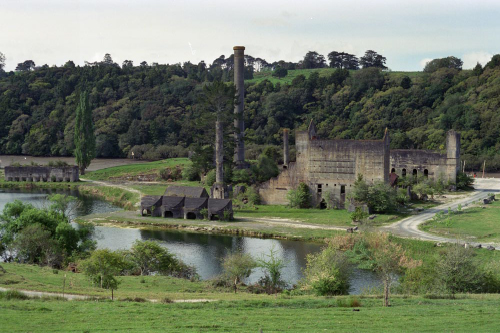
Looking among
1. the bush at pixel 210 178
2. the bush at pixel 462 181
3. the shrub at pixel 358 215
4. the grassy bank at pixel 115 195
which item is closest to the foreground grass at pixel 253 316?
A: the shrub at pixel 358 215

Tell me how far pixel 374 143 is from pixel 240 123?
2220cm

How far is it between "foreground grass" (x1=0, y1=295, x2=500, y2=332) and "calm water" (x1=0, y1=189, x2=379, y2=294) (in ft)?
28.4

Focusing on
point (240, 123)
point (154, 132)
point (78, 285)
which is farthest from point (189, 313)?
point (154, 132)

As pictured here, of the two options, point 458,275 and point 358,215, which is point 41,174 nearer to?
point 358,215

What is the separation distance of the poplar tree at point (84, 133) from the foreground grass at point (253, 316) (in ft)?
222

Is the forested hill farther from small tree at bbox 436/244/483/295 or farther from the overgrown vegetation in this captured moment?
small tree at bbox 436/244/483/295

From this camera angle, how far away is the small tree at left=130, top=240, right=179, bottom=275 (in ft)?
113

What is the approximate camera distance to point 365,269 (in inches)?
1452

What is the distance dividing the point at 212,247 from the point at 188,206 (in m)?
11.4

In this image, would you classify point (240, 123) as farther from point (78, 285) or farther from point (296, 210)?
point (78, 285)

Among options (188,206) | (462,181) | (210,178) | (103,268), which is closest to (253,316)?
(103,268)

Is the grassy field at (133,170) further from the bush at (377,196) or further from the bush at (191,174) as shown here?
the bush at (377,196)

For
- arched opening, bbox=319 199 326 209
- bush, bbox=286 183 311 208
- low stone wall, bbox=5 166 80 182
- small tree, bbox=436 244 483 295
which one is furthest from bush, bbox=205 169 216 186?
small tree, bbox=436 244 483 295

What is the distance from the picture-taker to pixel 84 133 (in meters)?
87.9
